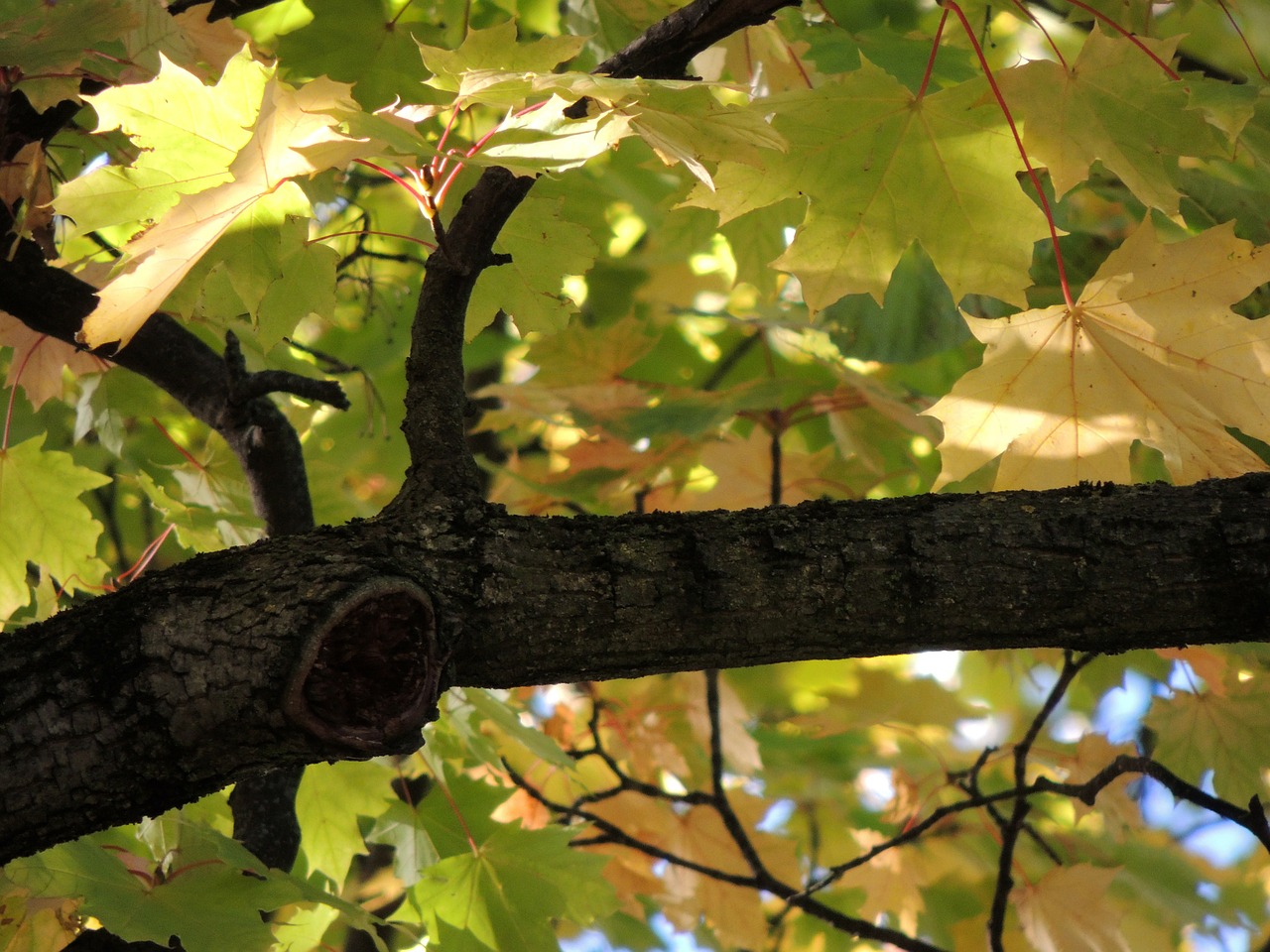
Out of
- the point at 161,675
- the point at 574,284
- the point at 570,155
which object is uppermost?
the point at 570,155

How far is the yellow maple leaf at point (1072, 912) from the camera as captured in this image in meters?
1.94

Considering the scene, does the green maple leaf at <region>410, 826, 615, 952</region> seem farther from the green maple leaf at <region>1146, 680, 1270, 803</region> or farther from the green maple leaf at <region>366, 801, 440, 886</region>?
the green maple leaf at <region>1146, 680, 1270, 803</region>

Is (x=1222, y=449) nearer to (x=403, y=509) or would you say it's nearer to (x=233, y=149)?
(x=403, y=509)

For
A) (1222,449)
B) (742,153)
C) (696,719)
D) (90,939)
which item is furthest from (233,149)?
(696,719)

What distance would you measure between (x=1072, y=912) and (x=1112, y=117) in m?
1.42

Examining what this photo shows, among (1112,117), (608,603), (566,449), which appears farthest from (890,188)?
(566,449)

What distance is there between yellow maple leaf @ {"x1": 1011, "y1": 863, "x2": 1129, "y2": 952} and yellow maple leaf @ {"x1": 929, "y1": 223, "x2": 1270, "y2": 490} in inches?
37.6

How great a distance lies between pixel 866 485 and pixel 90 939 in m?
1.60

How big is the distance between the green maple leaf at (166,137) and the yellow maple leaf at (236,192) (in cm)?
6

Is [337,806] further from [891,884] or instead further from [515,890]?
[891,884]

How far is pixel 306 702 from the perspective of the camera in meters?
0.88

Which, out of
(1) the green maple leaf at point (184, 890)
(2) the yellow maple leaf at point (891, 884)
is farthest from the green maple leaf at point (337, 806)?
(2) the yellow maple leaf at point (891, 884)

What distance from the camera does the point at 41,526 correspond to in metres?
1.64

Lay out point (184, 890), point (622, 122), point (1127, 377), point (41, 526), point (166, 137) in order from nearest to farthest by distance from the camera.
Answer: point (622, 122), point (166, 137), point (184, 890), point (1127, 377), point (41, 526)
